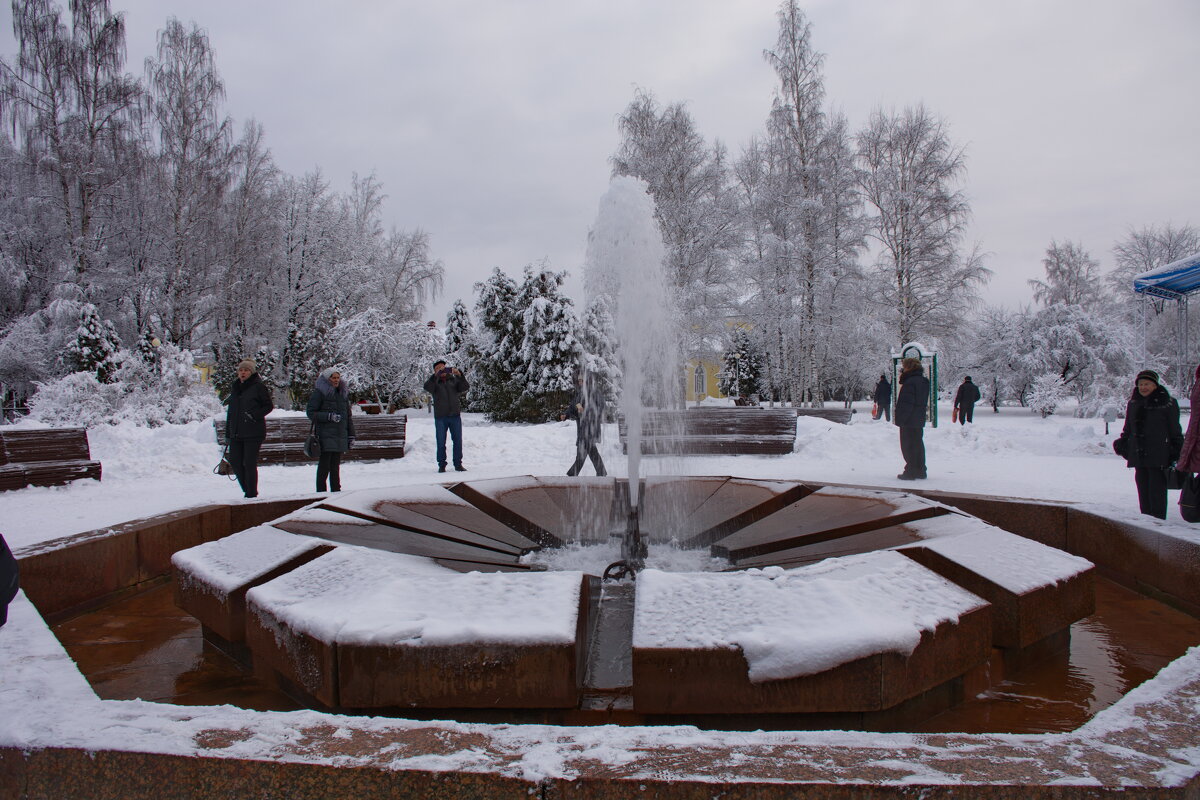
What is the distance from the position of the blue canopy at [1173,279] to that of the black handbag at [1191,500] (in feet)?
28.0

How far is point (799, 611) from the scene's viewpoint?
2258mm

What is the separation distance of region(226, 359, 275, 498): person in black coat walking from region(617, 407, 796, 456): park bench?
6.44 m

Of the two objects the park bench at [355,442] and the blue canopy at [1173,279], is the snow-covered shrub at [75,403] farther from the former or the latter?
the blue canopy at [1173,279]

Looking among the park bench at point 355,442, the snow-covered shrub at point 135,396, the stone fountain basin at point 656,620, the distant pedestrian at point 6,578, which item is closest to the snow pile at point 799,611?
the stone fountain basin at point 656,620

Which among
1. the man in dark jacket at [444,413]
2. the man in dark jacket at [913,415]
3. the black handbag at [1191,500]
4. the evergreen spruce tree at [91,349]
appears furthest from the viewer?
the evergreen spruce tree at [91,349]

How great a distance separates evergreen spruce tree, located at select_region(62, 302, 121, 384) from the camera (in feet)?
57.9

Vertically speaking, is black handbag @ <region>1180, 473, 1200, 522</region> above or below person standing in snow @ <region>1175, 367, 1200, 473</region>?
below

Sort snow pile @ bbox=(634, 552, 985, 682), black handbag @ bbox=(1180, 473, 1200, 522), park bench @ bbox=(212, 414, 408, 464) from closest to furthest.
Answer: snow pile @ bbox=(634, 552, 985, 682), black handbag @ bbox=(1180, 473, 1200, 522), park bench @ bbox=(212, 414, 408, 464)

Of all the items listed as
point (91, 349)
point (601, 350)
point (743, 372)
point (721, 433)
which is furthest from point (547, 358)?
point (743, 372)

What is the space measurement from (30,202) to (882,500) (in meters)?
27.0

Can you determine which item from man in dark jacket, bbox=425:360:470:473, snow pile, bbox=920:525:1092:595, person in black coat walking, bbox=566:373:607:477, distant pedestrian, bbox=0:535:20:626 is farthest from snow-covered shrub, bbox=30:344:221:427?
snow pile, bbox=920:525:1092:595

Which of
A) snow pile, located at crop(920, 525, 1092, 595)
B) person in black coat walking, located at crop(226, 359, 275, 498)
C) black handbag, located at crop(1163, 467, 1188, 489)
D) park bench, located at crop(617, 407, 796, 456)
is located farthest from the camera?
park bench, located at crop(617, 407, 796, 456)

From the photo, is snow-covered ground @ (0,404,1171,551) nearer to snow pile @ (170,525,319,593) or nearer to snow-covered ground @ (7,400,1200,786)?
snow pile @ (170,525,319,593)

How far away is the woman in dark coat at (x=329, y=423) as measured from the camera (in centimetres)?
734
